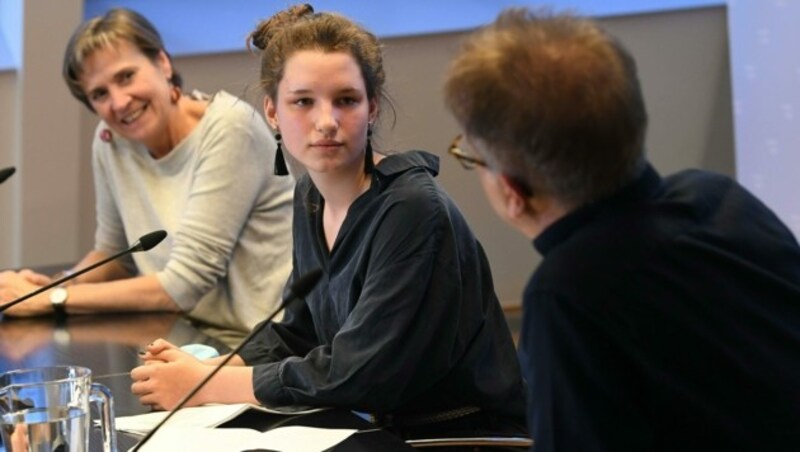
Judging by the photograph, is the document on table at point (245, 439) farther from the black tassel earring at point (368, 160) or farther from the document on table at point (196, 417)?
the black tassel earring at point (368, 160)

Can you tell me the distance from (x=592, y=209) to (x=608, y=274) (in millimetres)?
68

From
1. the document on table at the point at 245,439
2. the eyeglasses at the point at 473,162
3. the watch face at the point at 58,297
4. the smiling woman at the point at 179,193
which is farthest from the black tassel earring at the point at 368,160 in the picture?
the watch face at the point at 58,297

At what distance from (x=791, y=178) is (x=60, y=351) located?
107 inches

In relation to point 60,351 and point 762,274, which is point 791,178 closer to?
point 60,351

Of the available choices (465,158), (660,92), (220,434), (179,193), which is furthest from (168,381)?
(660,92)

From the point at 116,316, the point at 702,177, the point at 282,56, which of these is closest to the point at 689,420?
the point at 702,177

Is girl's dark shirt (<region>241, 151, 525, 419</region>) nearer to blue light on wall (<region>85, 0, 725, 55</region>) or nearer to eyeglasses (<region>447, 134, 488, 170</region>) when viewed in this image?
eyeglasses (<region>447, 134, 488, 170</region>)

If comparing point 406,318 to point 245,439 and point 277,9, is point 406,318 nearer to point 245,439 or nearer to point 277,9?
point 245,439

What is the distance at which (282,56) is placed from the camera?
81.2 inches

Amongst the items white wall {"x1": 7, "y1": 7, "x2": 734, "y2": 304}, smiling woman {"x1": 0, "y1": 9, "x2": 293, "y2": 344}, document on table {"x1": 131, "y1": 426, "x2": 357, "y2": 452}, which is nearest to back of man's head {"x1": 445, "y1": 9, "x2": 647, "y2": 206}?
document on table {"x1": 131, "y1": 426, "x2": 357, "y2": 452}

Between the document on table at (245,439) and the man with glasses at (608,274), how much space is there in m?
0.42

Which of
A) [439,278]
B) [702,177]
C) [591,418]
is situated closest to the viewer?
[591,418]

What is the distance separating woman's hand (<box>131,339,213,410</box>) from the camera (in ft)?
6.11

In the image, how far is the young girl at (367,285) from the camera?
1799 mm
